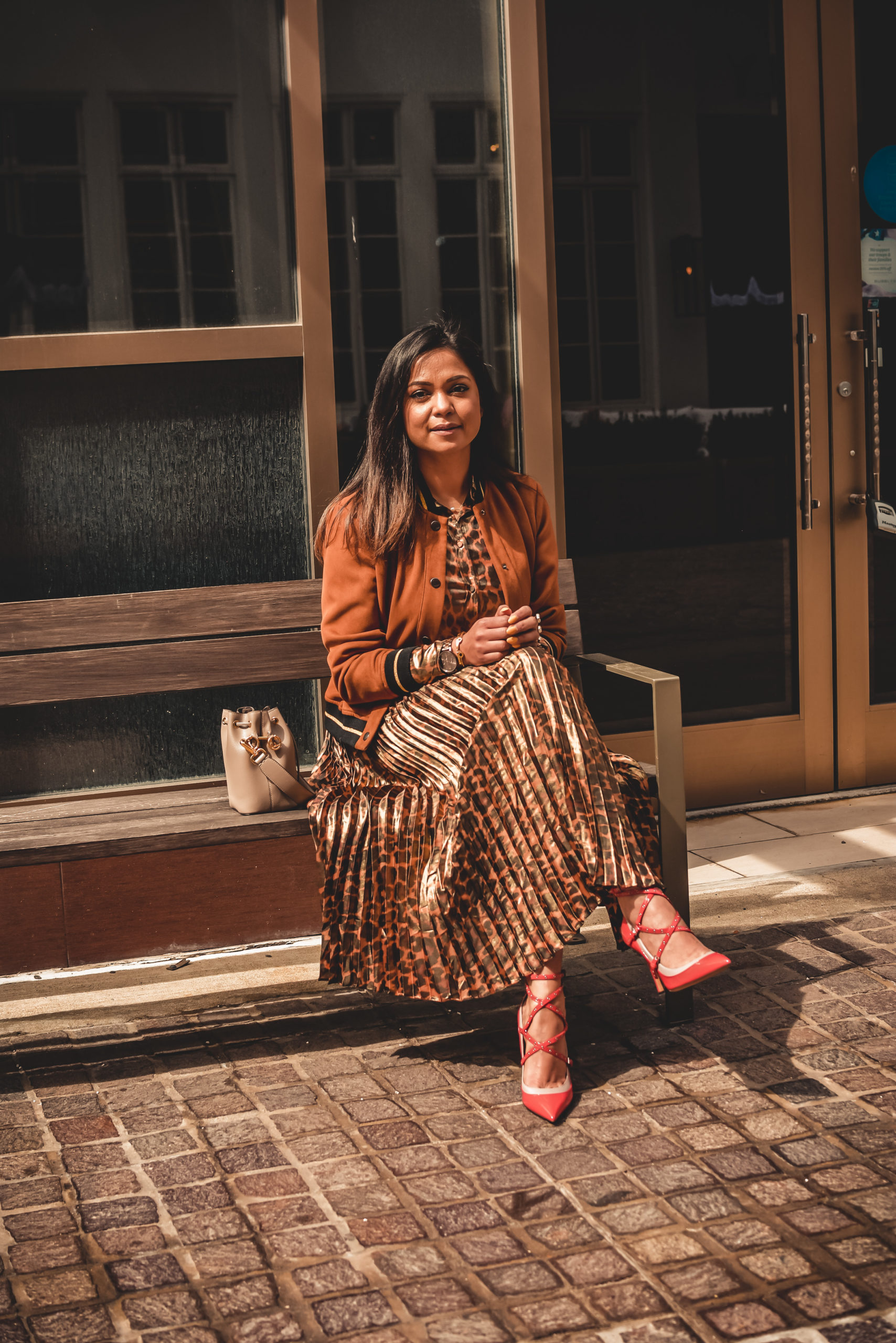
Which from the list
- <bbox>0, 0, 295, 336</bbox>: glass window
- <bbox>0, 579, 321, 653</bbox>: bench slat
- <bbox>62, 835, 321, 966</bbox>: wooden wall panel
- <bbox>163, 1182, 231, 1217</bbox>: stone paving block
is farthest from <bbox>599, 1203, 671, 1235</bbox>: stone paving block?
<bbox>0, 0, 295, 336</bbox>: glass window

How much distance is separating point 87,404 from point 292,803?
1370mm

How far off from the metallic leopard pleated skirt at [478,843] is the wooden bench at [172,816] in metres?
0.28

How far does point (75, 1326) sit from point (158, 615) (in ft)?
6.15

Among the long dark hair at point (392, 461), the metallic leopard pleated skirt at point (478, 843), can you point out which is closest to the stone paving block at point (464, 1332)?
the metallic leopard pleated skirt at point (478, 843)

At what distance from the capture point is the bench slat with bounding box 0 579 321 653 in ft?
11.8

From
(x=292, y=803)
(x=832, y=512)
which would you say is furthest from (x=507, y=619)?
(x=832, y=512)

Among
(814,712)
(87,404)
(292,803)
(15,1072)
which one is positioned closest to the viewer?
(15,1072)

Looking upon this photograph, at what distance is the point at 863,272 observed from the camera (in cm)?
503

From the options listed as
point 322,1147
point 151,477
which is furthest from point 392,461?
point 322,1147

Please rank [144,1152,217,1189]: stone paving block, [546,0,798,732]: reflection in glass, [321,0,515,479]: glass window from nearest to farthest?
[144,1152,217,1189]: stone paving block < [321,0,515,479]: glass window < [546,0,798,732]: reflection in glass

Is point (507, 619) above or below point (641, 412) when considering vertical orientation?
below

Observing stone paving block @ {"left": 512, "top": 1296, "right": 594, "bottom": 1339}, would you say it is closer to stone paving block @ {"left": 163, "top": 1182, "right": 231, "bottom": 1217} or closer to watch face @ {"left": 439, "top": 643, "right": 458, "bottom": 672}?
stone paving block @ {"left": 163, "top": 1182, "right": 231, "bottom": 1217}

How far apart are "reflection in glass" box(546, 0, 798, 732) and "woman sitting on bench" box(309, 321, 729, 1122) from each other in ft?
4.20

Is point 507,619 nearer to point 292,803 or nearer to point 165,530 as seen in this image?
point 292,803
